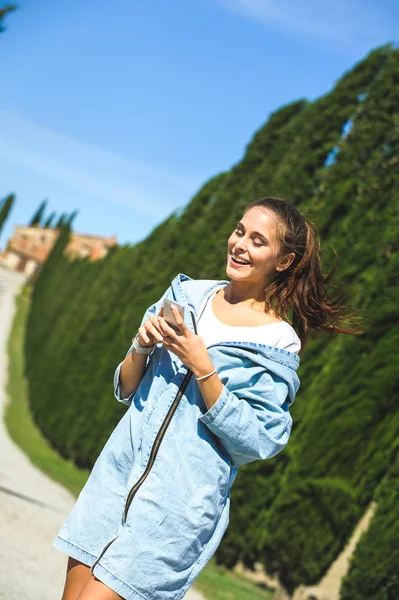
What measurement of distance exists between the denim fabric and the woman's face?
252 mm

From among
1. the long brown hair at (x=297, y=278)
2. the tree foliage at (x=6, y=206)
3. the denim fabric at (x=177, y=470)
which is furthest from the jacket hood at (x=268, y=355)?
the tree foliage at (x=6, y=206)

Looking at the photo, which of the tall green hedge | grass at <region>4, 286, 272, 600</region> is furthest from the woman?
grass at <region>4, 286, 272, 600</region>

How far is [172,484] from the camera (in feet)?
7.06

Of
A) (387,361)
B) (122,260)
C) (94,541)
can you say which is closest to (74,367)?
(122,260)

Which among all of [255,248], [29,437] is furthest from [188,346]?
[29,437]

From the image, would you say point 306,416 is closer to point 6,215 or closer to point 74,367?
point 74,367

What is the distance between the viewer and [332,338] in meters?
6.78

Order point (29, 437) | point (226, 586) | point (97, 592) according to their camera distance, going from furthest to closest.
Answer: point (29, 437), point (226, 586), point (97, 592)

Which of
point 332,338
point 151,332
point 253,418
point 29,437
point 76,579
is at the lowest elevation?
point 29,437

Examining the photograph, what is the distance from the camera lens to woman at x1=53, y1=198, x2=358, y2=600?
213cm

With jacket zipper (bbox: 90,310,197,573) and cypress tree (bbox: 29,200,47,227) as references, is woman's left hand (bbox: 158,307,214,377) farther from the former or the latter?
cypress tree (bbox: 29,200,47,227)

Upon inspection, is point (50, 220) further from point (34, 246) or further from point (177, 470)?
point (177, 470)

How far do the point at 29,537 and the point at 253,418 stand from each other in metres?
3.79

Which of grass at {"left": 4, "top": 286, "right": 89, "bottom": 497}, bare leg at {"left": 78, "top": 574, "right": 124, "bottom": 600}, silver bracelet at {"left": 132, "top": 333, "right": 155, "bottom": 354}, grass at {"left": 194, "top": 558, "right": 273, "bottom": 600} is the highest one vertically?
silver bracelet at {"left": 132, "top": 333, "right": 155, "bottom": 354}
